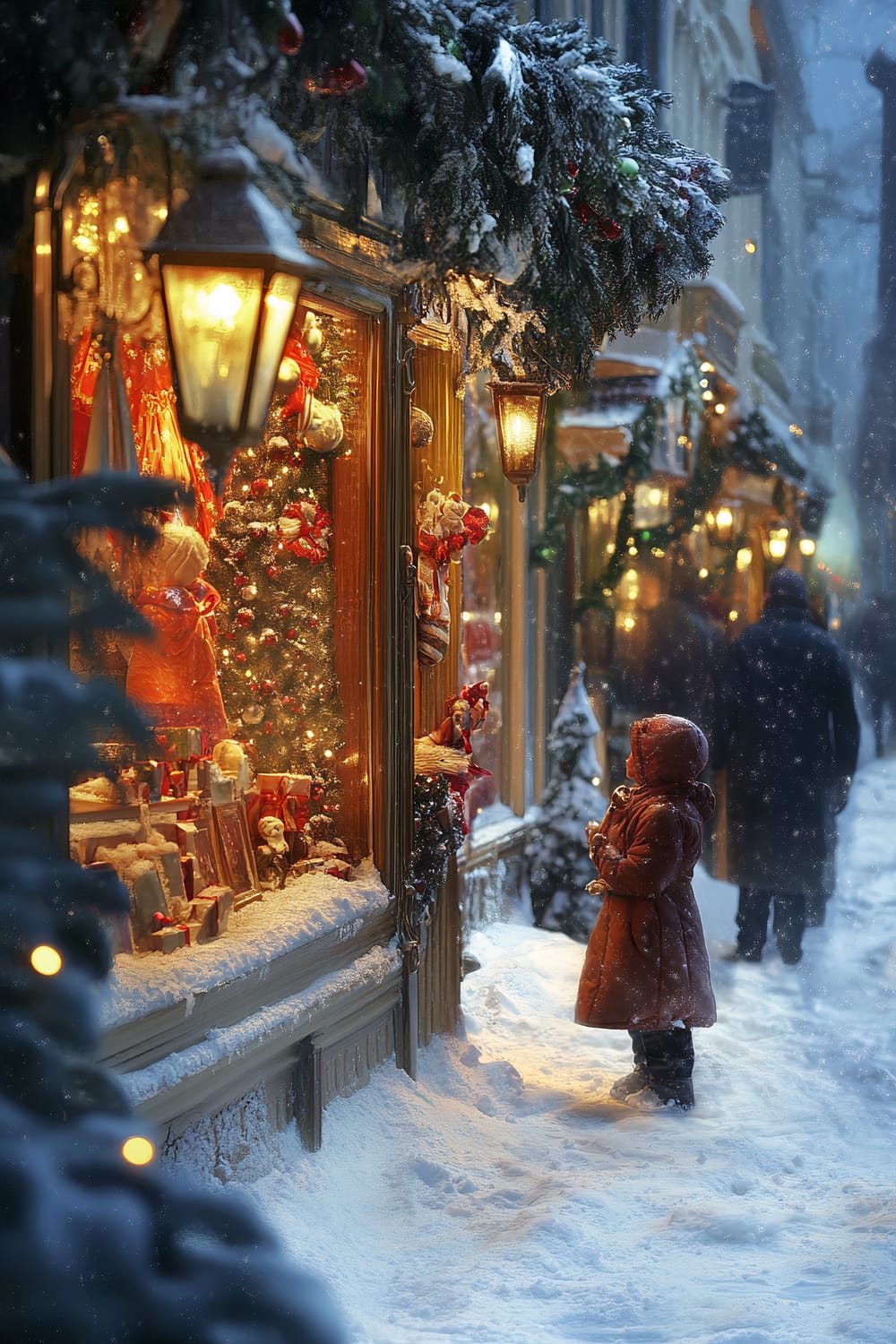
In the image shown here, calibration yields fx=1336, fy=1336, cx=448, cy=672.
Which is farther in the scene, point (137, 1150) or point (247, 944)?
point (247, 944)

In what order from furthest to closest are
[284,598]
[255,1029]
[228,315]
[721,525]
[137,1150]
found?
[721,525]
[284,598]
[255,1029]
[228,315]
[137,1150]

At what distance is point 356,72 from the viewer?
3.20 metres

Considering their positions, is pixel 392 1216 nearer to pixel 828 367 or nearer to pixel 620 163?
pixel 620 163

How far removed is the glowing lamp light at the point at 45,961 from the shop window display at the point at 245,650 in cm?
132

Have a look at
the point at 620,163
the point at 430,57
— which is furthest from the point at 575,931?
the point at 430,57

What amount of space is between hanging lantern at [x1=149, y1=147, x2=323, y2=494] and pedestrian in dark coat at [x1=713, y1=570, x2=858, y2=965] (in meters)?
5.79

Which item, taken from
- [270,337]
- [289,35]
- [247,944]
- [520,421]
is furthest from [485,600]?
[289,35]

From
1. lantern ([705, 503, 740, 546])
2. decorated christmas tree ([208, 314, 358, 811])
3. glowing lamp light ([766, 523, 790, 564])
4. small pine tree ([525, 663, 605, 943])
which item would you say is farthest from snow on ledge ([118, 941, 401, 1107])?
glowing lamp light ([766, 523, 790, 564])

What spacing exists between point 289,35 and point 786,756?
20.8 ft

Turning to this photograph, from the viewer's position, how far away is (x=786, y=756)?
828 centimetres

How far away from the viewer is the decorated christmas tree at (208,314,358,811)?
16.8 ft

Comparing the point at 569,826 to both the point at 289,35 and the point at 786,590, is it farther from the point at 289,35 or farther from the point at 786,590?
the point at 289,35

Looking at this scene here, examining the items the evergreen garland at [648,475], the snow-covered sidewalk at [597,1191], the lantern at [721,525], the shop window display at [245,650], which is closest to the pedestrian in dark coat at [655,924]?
the snow-covered sidewalk at [597,1191]

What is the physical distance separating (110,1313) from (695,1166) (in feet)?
10.7
